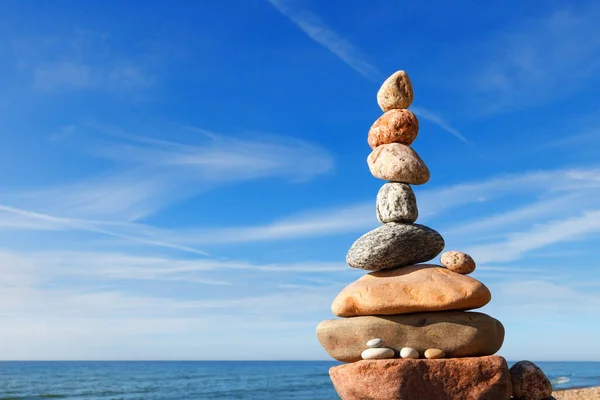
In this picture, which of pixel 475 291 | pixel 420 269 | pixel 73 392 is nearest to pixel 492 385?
pixel 475 291

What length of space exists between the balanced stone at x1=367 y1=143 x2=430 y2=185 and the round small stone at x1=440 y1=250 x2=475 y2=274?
127 cm

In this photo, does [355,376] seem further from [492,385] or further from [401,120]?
[401,120]

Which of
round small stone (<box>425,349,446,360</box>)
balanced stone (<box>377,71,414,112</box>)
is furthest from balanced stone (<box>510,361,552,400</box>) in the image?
balanced stone (<box>377,71,414,112</box>)

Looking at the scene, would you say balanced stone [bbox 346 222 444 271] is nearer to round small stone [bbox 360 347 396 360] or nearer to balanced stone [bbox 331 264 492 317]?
balanced stone [bbox 331 264 492 317]

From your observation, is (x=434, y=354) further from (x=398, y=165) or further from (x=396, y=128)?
(x=396, y=128)

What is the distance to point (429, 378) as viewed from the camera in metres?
9.30

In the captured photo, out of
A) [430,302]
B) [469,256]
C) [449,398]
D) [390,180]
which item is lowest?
[449,398]

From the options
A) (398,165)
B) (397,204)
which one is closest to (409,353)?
(397,204)

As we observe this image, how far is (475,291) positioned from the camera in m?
9.55

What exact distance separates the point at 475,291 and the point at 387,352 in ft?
5.29

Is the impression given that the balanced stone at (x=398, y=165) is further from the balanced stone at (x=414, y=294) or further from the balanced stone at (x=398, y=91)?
the balanced stone at (x=414, y=294)

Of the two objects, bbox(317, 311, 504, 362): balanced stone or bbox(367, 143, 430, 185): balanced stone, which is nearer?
bbox(317, 311, 504, 362): balanced stone

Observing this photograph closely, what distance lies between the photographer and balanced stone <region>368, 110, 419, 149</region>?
34.7 feet

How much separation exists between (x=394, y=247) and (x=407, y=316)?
1078 mm
